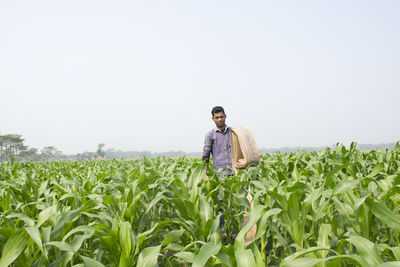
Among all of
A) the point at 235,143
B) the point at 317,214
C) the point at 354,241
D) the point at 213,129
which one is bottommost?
the point at 317,214

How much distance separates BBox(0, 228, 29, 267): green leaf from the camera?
4.58 feet

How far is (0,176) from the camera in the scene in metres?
5.52

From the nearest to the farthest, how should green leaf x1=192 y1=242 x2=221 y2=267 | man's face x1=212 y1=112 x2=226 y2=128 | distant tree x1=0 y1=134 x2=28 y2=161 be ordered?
green leaf x1=192 y1=242 x2=221 y2=267 < man's face x1=212 y1=112 x2=226 y2=128 < distant tree x1=0 y1=134 x2=28 y2=161

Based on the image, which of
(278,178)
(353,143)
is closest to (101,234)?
(278,178)

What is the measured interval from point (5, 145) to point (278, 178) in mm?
140756

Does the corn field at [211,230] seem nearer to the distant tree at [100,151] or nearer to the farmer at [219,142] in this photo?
the farmer at [219,142]

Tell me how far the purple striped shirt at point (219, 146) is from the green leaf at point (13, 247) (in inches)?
120

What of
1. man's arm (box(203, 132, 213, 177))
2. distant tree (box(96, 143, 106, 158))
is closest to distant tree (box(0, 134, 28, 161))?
distant tree (box(96, 143, 106, 158))

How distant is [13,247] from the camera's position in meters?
1.44

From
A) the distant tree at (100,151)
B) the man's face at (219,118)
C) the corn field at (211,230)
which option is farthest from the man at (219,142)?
the distant tree at (100,151)

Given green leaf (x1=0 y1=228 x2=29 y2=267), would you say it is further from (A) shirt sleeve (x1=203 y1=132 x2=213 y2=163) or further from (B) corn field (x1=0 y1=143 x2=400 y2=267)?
(A) shirt sleeve (x1=203 y1=132 x2=213 y2=163)

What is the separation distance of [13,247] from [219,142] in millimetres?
3225

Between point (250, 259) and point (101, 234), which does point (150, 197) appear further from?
point (250, 259)

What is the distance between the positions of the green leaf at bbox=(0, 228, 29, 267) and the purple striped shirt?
3039 mm
